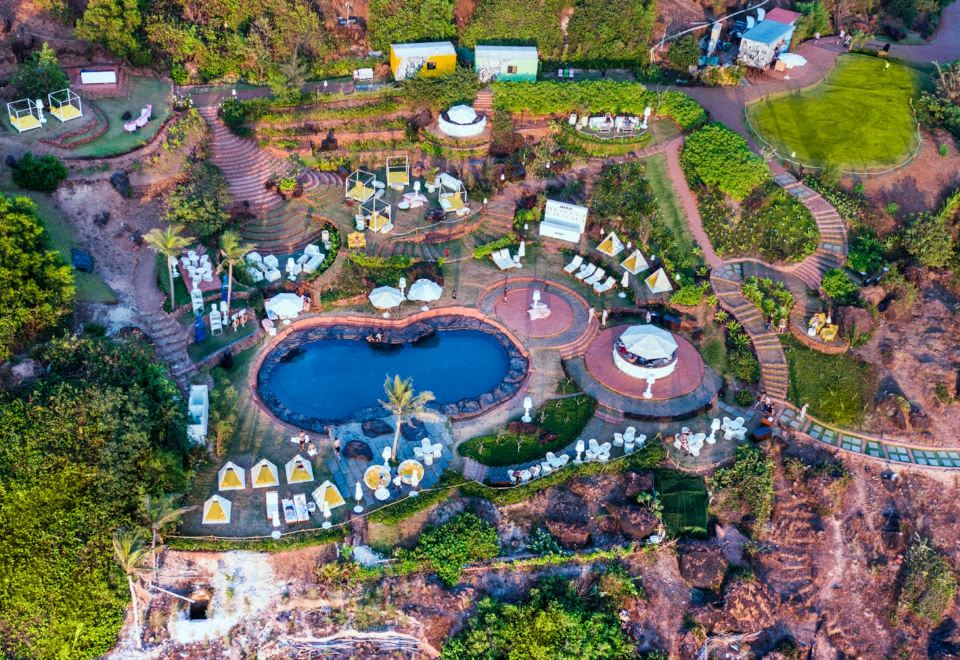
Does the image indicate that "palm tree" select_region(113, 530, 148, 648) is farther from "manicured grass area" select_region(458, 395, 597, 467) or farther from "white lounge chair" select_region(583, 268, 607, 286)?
"white lounge chair" select_region(583, 268, 607, 286)

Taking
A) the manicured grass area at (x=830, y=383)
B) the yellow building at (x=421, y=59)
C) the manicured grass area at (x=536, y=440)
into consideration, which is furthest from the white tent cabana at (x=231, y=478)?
the yellow building at (x=421, y=59)

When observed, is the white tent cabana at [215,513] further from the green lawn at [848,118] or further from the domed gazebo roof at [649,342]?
the green lawn at [848,118]

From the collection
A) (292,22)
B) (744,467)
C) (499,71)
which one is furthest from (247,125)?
(744,467)

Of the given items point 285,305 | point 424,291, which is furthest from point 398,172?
point 285,305

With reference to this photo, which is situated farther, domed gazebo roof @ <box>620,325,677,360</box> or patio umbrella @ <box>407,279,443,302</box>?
patio umbrella @ <box>407,279,443,302</box>

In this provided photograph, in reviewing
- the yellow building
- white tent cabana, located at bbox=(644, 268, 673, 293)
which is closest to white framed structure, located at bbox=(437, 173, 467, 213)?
the yellow building

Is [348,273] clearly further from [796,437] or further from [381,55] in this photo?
[796,437]

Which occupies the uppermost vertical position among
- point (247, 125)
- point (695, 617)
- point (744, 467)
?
point (247, 125)
